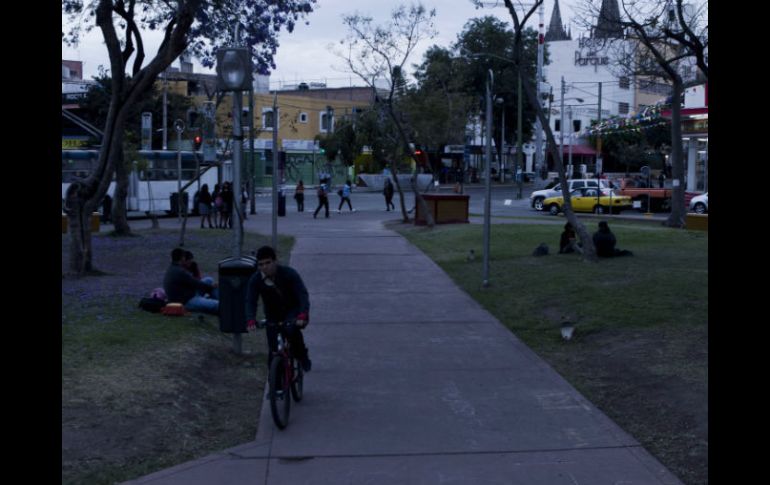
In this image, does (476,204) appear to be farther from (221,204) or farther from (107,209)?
(221,204)

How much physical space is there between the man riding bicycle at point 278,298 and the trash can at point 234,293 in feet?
6.95

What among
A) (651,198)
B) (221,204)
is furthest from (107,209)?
(651,198)

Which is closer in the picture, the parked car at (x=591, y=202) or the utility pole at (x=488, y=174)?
the utility pole at (x=488, y=174)

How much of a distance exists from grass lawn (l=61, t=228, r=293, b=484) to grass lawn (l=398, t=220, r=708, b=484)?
3.46m

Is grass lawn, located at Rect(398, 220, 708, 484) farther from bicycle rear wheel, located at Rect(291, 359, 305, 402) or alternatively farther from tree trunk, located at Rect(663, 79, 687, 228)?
tree trunk, located at Rect(663, 79, 687, 228)

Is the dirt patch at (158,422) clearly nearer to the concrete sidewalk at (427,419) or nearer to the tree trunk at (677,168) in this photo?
the concrete sidewalk at (427,419)

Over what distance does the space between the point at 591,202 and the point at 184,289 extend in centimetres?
3386

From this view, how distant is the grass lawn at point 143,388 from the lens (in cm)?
766

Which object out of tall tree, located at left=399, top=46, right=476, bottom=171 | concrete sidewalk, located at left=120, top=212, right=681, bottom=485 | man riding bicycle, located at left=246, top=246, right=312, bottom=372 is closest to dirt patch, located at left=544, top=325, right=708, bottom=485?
concrete sidewalk, located at left=120, top=212, right=681, bottom=485

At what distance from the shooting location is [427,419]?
9039 millimetres

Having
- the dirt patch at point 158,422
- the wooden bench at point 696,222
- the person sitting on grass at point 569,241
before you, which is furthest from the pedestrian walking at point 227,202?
the dirt patch at point 158,422

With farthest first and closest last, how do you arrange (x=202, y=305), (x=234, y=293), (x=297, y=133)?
(x=297, y=133), (x=202, y=305), (x=234, y=293)
